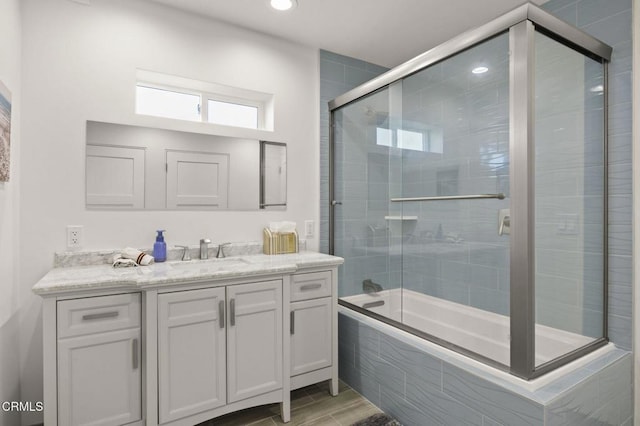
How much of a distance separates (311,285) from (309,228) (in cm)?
69

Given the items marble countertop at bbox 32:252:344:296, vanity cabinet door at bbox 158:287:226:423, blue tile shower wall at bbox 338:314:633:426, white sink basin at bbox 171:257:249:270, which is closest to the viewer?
blue tile shower wall at bbox 338:314:633:426

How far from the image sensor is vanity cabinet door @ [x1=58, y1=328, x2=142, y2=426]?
1463 millimetres

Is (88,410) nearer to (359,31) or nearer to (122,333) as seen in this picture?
(122,333)

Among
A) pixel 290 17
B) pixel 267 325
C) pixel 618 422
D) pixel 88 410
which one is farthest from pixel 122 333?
pixel 618 422

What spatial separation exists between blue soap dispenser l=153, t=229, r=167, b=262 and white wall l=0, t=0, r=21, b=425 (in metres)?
0.65

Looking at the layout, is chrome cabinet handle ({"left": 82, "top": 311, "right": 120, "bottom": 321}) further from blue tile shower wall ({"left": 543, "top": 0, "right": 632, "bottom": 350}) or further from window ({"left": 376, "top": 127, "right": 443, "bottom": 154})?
blue tile shower wall ({"left": 543, "top": 0, "right": 632, "bottom": 350})

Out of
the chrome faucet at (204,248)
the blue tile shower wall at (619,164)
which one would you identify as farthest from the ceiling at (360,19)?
the chrome faucet at (204,248)

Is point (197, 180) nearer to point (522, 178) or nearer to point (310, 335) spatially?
point (310, 335)

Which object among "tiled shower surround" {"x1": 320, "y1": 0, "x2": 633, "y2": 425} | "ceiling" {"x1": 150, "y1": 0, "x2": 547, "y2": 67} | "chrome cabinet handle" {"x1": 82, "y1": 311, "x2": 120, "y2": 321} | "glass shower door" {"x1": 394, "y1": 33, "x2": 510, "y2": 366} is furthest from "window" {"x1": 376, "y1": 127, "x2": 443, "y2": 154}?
"chrome cabinet handle" {"x1": 82, "y1": 311, "x2": 120, "y2": 321}

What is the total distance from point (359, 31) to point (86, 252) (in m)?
2.31

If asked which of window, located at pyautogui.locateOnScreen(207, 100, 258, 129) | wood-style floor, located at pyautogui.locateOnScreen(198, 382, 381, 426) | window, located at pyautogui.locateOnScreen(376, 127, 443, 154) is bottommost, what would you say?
wood-style floor, located at pyautogui.locateOnScreen(198, 382, 381, 426)

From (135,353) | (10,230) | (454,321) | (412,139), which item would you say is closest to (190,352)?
(135,353)

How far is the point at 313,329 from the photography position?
211cm

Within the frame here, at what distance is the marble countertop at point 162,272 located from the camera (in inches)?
58.6
